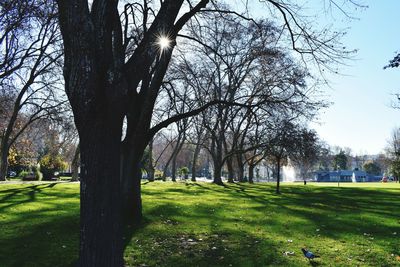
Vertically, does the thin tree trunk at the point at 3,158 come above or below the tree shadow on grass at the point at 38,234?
above

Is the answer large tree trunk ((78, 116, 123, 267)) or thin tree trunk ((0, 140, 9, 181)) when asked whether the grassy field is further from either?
thin tree trunk ((0, 140, 9, 181))

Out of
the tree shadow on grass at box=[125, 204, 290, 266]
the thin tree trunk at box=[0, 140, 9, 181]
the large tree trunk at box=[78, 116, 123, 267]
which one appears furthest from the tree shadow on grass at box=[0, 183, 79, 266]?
the thin tree trunk at box=[0, 140, 9, 181]

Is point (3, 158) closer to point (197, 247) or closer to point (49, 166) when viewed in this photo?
point (49, 166)

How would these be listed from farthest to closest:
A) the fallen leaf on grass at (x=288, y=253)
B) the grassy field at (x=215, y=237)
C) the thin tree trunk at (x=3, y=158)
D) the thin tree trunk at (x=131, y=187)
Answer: the thin tree trunk at (x=3, y=158) → the thin tree trunk at (x=131, y=187) → the fallen leaf on grass at (x=288, y=253) → the grassy field at (x=215, y=237)

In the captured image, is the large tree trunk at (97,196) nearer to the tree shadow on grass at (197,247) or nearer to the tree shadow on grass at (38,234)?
the tree shadow on grass at (197,247)

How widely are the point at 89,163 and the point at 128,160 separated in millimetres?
6907

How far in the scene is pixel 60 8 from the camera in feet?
18.2

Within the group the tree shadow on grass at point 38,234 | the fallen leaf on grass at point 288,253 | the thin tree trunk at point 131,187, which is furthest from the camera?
the thin tree trunk at point 131,187

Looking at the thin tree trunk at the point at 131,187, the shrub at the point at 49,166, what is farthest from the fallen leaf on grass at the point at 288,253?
the shrub at the point at 49,166

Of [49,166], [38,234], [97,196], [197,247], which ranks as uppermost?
[49,166]

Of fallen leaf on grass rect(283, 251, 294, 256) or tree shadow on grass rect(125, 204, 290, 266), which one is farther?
fallen leaf on grass rect(283, 251, 294, 256)

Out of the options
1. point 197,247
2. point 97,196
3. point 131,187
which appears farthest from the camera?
point 131,187

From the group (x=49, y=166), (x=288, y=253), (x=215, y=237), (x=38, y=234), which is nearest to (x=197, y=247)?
(x=215, y=237)

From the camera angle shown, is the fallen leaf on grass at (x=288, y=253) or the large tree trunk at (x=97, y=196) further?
the fallen leaf on grass at (x=288, y=253)
